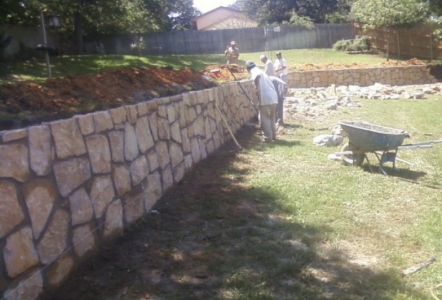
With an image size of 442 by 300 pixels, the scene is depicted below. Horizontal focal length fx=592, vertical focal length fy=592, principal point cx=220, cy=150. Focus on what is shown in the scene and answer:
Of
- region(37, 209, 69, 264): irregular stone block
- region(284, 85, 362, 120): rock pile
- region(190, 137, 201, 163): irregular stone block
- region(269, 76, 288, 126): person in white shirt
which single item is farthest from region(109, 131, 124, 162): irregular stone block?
region(284, 85, 362, 120): rock pile

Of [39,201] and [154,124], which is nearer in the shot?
[39,201]

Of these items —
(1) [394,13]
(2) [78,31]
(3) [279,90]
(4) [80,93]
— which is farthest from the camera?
(1) [394,13]

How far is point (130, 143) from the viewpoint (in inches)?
268

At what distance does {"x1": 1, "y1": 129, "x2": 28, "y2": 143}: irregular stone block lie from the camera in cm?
443

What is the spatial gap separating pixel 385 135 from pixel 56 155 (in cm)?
576

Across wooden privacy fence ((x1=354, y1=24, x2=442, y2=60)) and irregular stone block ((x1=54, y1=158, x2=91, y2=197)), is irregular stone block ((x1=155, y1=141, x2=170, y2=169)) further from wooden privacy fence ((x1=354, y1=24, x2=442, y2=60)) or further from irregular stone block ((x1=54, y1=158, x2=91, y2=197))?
wooden privacy fence ((x1=354, y1=24, x2=442, y2=60))

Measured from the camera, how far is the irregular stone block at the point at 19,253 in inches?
167

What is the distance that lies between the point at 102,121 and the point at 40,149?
1330 millimetres

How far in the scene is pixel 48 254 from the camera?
477 centimetres

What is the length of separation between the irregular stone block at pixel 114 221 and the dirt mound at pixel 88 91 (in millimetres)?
1133

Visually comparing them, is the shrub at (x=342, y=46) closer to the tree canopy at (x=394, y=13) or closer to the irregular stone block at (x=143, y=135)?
the tree canopy at (x=394, y=13)

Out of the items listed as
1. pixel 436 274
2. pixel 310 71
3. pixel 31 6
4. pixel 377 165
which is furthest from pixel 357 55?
pixel 436 274

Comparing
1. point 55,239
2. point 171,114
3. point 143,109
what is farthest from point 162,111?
point 55,239

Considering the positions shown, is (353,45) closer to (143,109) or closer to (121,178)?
(143,109)
